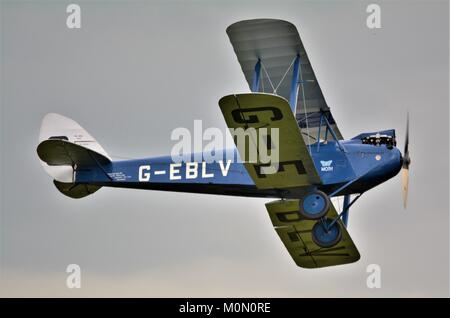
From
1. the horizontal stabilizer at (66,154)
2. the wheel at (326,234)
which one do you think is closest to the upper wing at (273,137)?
→ the wheel at (326,234)

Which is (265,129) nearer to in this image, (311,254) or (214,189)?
(214,189)

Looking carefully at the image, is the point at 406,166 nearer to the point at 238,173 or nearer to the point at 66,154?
the point at 238,173

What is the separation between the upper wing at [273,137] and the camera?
16.3 metres

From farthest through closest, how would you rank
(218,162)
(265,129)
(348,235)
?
(348,235) < (218,162) < (265,129)

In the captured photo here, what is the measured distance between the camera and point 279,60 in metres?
18.4

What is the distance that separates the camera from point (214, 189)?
715 inches

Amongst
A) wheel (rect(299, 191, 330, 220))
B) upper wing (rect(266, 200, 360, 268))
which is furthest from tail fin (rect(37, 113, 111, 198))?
wheel (rect(299, 191, 330, 220))

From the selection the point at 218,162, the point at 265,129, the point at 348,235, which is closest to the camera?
A: the point at 265,129

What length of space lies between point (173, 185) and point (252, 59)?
7.37 ft

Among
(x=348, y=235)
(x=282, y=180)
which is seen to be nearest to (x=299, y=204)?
(x=282, y=180)

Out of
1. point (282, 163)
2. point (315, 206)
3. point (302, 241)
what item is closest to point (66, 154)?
point (282, 163)

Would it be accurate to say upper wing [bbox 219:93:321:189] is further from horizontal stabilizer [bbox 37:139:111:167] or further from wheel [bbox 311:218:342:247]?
horizontal stabilizer [bbox 37:139:111:167]

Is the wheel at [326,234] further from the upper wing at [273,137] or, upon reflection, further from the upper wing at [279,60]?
the upper wing at [279,60]

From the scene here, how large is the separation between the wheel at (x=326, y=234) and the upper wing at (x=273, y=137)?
88 centimetres
